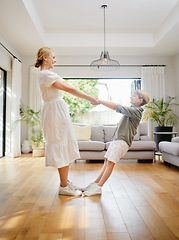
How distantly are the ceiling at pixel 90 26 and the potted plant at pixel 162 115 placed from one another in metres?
1.44

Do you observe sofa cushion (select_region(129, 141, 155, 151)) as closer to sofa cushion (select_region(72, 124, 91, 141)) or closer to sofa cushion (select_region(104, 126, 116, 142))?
sofa cushion (select_region(104, 126, 116, 142))

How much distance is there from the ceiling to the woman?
2308 millimetres

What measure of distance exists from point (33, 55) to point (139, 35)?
3001mm

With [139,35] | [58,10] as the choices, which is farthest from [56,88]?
[139,35]

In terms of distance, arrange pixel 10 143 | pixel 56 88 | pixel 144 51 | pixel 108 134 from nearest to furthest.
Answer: pixel 56 88
pixel 108 134
pixel 10 143
pixel 144 51

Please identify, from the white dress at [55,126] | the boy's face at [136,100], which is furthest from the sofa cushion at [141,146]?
the white dress at [55,126]

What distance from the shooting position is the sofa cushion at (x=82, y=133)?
5.18 metres

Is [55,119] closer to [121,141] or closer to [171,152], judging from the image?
[121,141]

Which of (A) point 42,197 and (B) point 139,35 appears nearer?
(A) point 42,197

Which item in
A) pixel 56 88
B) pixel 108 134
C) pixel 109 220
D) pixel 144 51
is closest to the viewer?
pixel 109 220

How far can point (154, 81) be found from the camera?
6.93 meters

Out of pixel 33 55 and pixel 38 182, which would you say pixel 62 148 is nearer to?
pixel 38 182

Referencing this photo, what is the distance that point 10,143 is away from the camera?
600 centimetres

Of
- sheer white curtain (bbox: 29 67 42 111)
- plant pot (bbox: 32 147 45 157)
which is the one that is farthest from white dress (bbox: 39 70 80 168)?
sheer white curtain (bbox: 29 67 42 111)
